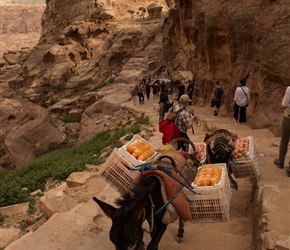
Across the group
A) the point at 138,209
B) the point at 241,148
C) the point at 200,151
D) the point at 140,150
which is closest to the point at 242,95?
the point at 241,148

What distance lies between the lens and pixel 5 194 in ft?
30.9

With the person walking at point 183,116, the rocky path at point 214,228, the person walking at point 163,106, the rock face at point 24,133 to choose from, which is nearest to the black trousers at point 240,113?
the person walking at point 163,106

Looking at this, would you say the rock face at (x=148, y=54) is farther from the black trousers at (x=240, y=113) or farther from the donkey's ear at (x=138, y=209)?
the donkey's ear at (x=138, y=209)

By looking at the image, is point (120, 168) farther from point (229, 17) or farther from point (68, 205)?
point (229, 17)

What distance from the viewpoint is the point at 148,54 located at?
31.0m

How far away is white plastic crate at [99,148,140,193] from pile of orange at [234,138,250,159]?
2.00 metres

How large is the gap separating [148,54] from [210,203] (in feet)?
92.2

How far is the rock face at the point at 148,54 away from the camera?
34.2 feet

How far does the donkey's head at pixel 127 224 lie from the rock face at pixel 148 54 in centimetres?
757

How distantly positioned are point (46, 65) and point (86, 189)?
29.2m

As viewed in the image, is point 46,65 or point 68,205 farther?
point 46,65

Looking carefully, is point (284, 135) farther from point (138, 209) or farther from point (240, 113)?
point (240, 113)

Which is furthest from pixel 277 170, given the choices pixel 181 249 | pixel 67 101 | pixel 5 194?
pixel 67 101

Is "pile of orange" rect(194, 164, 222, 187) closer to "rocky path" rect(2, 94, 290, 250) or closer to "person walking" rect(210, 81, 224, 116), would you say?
"rocky path" rect(2, 94, 290, 250)
